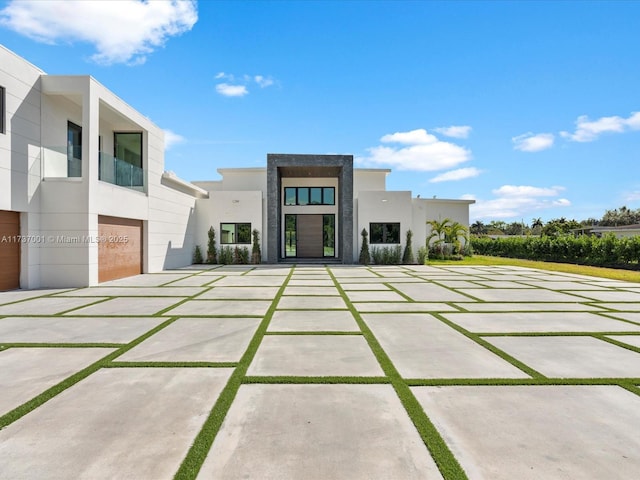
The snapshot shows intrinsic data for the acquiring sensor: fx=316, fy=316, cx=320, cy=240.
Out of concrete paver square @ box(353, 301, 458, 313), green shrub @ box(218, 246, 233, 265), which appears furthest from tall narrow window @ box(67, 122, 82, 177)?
concrete paver square @ box(353, 301, 458, 313)

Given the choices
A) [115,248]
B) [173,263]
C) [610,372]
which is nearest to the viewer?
[610,372]

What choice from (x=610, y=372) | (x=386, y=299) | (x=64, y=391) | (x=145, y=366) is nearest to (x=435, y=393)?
(x=610, y=372)

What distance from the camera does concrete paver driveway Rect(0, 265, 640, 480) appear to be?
229 cm

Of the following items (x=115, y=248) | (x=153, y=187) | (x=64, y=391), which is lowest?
(x=64, y=391)

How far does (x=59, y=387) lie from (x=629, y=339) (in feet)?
26.4

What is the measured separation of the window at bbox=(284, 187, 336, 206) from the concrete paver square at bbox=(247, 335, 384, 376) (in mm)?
17348

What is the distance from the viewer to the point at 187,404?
3.04 meters

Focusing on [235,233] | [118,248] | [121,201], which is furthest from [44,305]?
[235,233]

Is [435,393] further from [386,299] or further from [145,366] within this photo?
[386,299]

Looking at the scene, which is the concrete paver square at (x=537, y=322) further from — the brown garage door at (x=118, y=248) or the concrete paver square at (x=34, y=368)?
the brown garage door at (x=118, y=248)

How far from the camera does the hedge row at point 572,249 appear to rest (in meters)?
19.2

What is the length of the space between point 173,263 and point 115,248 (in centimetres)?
455

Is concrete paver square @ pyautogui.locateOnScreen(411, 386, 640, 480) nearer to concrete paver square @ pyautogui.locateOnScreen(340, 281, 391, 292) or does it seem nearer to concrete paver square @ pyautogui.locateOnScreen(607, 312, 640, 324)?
concrete paver square @ pyautogui.locateOnScreen(607, 312, 640, 324)

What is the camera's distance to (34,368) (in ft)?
12.8
